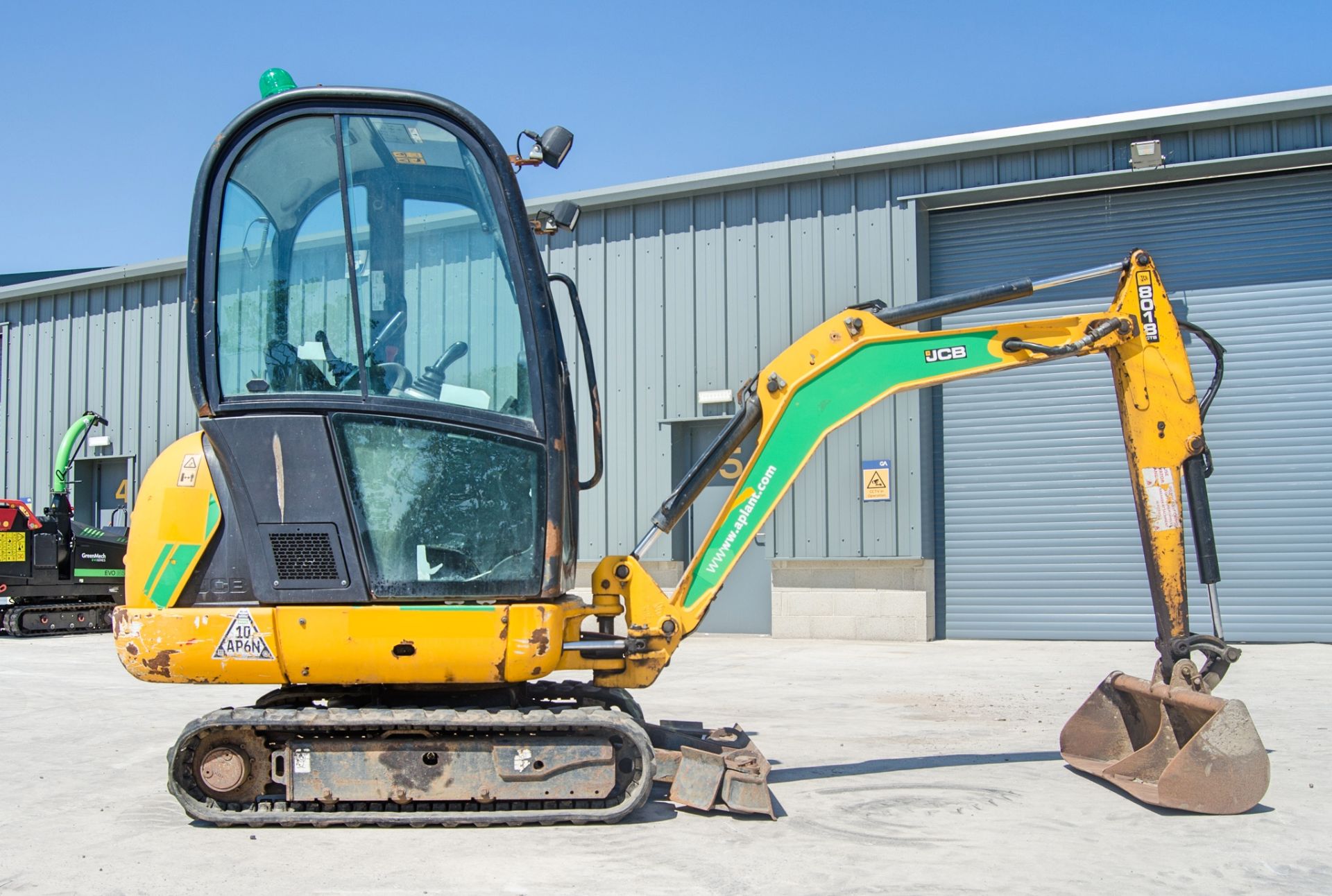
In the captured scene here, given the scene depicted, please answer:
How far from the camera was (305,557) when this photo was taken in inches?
215

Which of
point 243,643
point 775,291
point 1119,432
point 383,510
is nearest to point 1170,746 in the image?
point 383,510

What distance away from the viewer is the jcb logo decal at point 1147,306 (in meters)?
6.32

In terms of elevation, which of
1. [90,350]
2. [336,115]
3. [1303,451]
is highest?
[90,350]

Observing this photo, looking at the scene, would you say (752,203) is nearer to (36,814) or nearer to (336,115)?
(336,115)

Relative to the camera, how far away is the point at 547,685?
626cm

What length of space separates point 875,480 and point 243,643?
34.7ft

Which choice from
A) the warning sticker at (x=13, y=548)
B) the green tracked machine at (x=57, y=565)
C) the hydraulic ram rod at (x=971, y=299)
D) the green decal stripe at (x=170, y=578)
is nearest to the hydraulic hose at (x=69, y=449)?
the green tracked machine at (x=57, y=565)

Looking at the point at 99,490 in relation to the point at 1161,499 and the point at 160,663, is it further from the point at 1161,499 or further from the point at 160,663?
the point at 1161,499

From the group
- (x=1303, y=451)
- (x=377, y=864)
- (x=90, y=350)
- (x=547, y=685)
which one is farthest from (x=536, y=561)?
→ (x=90, y=350)

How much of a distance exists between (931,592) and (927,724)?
6.57 metres

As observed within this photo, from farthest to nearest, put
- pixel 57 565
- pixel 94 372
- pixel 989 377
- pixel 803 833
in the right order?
pixel 94 372
pixel 57 565
pixel 989 377
pixel 803 833

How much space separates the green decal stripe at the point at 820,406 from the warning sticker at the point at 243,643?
2156 mm

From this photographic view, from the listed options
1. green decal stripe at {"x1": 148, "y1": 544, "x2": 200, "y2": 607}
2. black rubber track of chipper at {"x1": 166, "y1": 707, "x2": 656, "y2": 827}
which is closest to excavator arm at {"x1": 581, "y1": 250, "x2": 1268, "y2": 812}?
black rubber track of chipper at {"x1": 166, "y1": 707, "x2": 656, "y2": 827}

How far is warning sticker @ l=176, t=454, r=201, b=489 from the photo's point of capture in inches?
222
